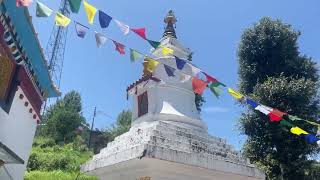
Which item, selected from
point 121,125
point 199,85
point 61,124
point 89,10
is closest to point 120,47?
point 89,10

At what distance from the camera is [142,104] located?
1573cm

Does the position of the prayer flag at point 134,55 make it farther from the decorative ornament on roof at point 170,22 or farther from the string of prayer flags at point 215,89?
the decorative ornament on roof at point 170,22

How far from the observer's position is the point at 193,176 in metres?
12.7

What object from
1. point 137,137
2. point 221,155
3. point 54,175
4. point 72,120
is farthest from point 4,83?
point 72,120

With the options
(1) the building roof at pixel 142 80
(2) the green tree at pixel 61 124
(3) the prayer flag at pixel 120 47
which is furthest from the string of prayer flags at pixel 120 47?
(2) the green tree at pixel 61 124

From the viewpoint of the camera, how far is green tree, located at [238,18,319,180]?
18547 mm

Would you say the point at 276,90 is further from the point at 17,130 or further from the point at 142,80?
the point at 17,130

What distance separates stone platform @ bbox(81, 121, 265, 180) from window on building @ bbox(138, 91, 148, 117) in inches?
52.0

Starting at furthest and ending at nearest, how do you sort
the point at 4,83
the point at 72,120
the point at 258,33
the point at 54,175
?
1. the point at 72,120
2. the point at 258,33
3. the point at 54,175
4. the point at 4,83

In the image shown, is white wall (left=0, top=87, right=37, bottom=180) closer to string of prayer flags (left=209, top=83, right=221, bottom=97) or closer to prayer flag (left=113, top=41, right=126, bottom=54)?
prayer flag (left=113, top=41, right=126, bottom=54)

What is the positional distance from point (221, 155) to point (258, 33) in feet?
39.3

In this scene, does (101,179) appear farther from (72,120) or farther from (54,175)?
(72,120)

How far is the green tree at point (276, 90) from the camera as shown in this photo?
1855 centimetres

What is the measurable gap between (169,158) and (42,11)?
589 centimetres
